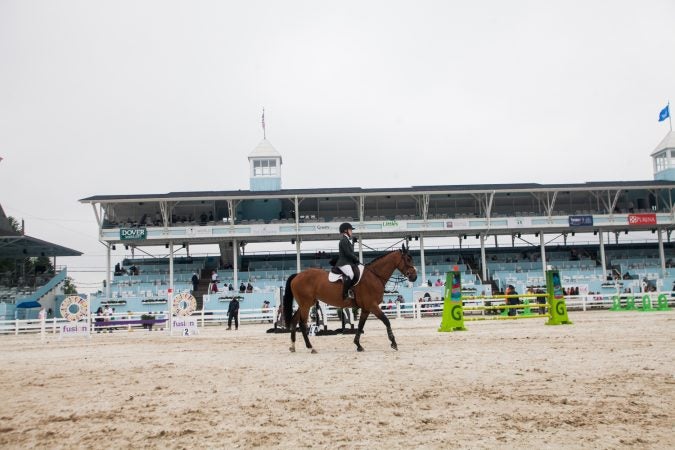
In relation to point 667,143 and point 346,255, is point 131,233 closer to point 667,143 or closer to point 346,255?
point 346,255

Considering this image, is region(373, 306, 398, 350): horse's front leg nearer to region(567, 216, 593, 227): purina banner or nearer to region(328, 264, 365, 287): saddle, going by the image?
region(328, 264, 365, 287): saddle

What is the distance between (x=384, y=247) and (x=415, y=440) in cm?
4254

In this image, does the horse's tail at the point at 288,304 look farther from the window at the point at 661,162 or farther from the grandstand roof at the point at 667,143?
the grandstand roof at the point at 667,143

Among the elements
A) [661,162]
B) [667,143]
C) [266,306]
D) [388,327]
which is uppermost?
[667,143]

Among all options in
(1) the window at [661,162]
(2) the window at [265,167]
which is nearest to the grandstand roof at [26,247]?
(2) the window at [265,167]

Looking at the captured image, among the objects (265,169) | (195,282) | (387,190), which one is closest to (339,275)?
(195,282)

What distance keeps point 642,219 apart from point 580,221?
5.69 m

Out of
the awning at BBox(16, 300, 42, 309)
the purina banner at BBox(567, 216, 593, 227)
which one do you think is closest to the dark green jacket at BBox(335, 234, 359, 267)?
the awning at BBox(16, 300, 42, 309)

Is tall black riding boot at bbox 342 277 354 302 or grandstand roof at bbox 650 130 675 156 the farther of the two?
grandstand roof at bbox 650 130 675 156

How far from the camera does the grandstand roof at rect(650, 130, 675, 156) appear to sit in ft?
172

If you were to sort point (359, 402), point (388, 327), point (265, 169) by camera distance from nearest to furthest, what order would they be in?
point (359, 402), point (388, 327), point (265, 169)

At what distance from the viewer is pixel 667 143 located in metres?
52.8

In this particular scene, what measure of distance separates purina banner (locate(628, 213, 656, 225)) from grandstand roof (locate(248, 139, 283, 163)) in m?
30.3

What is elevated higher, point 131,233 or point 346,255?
point 131,233
